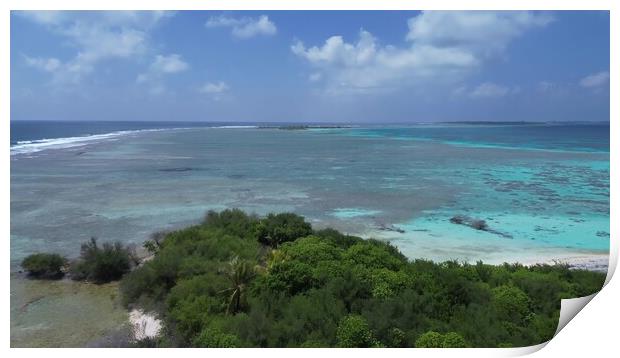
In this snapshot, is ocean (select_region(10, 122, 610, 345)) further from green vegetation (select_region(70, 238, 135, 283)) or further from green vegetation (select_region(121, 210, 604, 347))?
green vegetation (select_region(121, 210, 604, 347))

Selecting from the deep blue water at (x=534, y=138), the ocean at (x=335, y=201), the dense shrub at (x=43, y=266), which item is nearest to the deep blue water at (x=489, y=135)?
the deep blue water at (x=534, y=138)

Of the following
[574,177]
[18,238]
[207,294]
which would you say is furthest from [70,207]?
[574,177]

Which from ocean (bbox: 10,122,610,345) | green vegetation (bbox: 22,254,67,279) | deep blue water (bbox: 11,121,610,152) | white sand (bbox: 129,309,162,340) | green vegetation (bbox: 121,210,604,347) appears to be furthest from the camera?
deep blue water (bbox: 11,121,610,152)

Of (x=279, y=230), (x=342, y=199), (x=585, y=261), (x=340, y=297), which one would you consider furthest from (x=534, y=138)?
(x=340, y=297)

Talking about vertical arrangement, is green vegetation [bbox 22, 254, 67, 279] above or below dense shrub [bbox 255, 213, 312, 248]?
below

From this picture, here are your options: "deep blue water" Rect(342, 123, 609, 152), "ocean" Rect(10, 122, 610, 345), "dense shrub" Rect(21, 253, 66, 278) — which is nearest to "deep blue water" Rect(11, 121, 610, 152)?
"deep blue water" Rect(342, 123, 609, 152)

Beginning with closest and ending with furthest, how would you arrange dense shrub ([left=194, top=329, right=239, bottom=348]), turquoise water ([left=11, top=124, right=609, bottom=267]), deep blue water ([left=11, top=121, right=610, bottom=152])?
dense shrub ([left=194, top=329, right=239, bottom=348]) → turquoise water ([left=11, top=124, right=609, bottom=267]) → deep blue water ([left=11, top=121, right=610, bottom=152])
